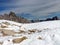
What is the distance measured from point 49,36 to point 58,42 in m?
1.19

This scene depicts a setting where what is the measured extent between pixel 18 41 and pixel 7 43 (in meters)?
Result: 0.83

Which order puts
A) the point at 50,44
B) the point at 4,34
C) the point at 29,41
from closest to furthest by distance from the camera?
the point at 50,44 → the point at 29,41 → the point at 4,34

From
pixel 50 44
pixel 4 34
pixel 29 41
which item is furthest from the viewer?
pixel 4 34

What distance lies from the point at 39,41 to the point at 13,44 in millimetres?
1903

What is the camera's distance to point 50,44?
11.8 m

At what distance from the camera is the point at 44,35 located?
43.0 feet

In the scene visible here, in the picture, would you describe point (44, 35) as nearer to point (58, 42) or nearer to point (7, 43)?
point (58, 42)

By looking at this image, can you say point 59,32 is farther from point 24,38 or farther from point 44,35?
point 24,38

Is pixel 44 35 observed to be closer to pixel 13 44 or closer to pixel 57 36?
pixel 57 36

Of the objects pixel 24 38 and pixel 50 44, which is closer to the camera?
pixel 50 44

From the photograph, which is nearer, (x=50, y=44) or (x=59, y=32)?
(x=50, y=44)

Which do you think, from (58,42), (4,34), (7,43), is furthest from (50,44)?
(4,34)

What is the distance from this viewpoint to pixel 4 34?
1705 centimetres

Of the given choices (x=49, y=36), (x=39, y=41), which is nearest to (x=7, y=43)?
(x=39, y=41)
